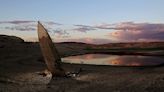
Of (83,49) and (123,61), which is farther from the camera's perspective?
(83,49)

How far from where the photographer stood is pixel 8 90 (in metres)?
24.9

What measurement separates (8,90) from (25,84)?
9.11ft

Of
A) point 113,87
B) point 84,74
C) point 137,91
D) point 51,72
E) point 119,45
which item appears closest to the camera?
point 137,91

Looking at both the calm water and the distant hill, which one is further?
the distant hill

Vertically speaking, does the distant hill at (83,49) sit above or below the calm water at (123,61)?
below

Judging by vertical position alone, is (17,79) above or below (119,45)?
above

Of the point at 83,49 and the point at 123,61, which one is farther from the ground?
the point at 123,61

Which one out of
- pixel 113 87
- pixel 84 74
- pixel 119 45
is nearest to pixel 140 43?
pixel 119 45

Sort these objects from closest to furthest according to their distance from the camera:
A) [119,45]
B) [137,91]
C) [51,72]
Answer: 1. [137,91]
2. [51,72]
3. [119,45]

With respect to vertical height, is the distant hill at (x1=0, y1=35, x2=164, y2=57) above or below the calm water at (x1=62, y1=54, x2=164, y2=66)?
below

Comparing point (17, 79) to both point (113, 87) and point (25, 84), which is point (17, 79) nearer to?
point (25, 84)

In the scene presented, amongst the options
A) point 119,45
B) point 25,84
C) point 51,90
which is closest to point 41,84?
point 25,84

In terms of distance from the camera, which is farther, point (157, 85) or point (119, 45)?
point (119, 45)

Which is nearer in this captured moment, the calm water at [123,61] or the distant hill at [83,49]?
the calm water at [123,61]
